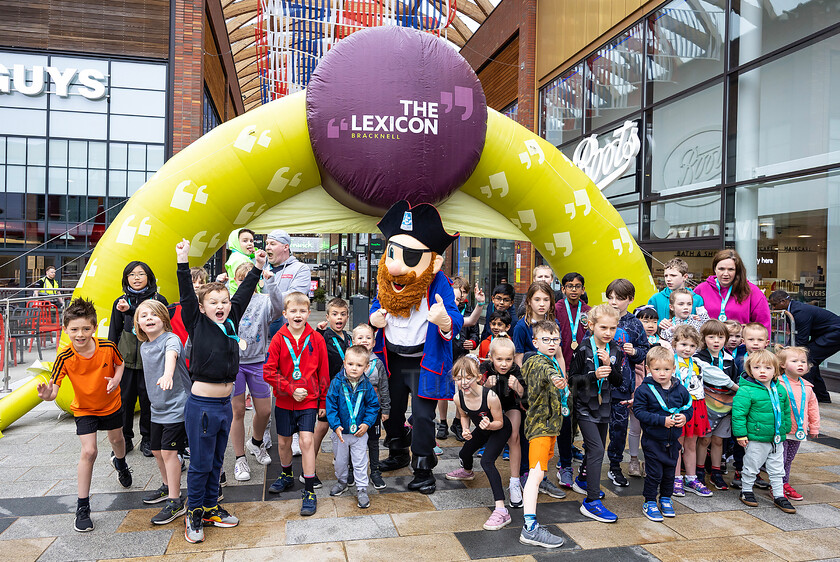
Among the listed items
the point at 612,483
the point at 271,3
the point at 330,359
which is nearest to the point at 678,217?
the point at 612,483

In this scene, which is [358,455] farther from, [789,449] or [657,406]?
[789,449]

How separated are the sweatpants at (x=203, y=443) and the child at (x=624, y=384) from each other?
2876 mm

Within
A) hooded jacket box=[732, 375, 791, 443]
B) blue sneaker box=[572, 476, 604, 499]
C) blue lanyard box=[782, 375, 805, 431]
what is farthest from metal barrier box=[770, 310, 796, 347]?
blue sneaker box=[572, 476, 604, 499]

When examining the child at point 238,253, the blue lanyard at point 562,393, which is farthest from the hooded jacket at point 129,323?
the blue lanyard at point 562,393

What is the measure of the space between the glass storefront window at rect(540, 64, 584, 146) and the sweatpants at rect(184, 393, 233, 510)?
40.1 ft

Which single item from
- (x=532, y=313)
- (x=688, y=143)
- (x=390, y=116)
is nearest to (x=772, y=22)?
(x=688, y=143)

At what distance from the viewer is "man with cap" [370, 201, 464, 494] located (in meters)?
4.25

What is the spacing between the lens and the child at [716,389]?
4.23 metres

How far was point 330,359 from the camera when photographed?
14.0 feet

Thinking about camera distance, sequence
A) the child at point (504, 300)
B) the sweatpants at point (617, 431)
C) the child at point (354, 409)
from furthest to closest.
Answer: the child at point (504, 300), the sweatpants at point (617, 431), the child at point (354, 409)

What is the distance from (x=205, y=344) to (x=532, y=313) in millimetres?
2419

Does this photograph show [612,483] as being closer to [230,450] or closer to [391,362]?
[391,362]

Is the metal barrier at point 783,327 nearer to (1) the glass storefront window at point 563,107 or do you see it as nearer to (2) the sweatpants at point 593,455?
(2) the sweatpants at point 593,455

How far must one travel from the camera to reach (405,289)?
171 inches
